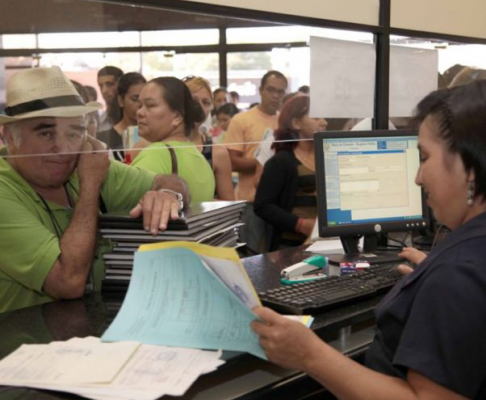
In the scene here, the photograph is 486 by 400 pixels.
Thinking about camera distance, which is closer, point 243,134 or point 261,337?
point 261,337

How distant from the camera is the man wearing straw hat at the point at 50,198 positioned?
5.47ft

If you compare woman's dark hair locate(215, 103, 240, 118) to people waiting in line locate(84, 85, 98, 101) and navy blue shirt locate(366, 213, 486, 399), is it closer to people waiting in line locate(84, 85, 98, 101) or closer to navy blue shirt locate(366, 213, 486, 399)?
people waiting in line locate(84, 85, 98, 101)

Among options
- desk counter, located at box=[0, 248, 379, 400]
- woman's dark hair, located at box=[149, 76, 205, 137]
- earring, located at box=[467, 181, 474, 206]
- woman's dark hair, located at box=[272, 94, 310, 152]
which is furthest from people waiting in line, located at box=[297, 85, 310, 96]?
earring, located at box=[467, 181, 474, 206]

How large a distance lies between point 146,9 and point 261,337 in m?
1.06

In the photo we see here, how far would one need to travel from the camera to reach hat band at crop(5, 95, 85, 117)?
172cm

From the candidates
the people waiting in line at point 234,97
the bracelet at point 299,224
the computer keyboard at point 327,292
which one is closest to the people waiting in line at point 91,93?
the people waiting in line at point 234,97

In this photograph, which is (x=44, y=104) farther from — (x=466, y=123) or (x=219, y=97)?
(x=466, y=123)

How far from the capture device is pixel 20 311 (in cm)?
162

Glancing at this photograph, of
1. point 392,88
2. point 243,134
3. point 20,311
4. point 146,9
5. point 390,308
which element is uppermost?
point 146,9

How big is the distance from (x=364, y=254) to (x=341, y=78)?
695 mm

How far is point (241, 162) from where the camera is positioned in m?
2.76

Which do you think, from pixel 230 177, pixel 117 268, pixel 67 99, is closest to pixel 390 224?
pixel 230 177

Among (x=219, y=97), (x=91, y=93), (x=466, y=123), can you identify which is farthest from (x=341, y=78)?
(x=466, y=123)

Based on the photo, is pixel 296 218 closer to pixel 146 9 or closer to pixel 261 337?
pixel 146 9
